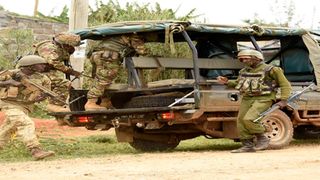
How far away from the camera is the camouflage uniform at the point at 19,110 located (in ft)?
34.3

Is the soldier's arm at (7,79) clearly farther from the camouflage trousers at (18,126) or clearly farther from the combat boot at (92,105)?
the combat boot at (92,105)

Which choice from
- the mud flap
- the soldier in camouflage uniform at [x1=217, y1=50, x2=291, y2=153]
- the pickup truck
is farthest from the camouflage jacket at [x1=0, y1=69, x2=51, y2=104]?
the soldier in camouflage uniform at [x1=217, y1=50, x2=291, y2=153]

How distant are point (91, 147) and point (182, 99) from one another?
8.32 feet

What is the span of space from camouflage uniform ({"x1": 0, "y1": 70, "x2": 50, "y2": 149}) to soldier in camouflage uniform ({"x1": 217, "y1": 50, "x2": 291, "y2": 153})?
277cm

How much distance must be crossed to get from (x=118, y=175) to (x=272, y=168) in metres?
1.91

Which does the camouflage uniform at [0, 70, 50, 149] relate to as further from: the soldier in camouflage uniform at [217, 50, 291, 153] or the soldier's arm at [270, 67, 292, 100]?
the soldier's arm at [270, 67, 292, 100]

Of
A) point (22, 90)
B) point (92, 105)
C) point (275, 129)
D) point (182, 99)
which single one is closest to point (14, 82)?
point (22, 90)

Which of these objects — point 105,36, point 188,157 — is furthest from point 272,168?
point 105,36

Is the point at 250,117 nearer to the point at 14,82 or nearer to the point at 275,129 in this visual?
the point at 275,129

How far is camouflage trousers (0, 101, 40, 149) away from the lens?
10453mm

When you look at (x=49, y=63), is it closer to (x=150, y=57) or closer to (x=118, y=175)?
(x=150, y=57)

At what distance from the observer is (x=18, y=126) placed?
10586 mm

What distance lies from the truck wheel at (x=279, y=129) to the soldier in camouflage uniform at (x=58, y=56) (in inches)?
125

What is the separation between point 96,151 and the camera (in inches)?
474
